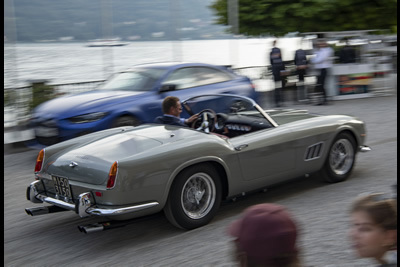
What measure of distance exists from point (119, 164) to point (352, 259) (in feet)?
6.94

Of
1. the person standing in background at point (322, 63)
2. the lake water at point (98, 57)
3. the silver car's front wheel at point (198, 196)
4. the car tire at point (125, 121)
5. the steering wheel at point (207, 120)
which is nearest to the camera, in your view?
the silver car's front wheel at point (198, 196)

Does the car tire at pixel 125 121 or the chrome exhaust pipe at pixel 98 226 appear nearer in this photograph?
the chrome exhaust pipe at pixel 98 226

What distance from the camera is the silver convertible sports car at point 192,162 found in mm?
5320

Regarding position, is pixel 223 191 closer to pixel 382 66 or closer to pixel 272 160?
pixel 272 160

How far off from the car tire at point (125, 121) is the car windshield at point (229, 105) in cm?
264

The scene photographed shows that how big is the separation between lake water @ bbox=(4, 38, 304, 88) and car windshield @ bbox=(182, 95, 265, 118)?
5.53 m

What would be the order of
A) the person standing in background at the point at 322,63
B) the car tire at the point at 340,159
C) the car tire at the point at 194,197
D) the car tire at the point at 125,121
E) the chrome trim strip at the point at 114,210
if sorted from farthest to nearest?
the person standing in background at the point at 322,63 < the car tire at the point at 125,121 < the car tire at the point at 340,159 < the car tire at the point at 194,197 < the chrome trim strip at the point at 114,210

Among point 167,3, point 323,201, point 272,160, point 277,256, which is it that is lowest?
point 323,201

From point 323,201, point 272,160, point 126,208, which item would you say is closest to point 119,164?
point 126,208

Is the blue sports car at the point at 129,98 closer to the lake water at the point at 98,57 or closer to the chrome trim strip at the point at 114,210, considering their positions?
the lake water at the point at 98,57

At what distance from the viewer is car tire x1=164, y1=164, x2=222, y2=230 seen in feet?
18.3

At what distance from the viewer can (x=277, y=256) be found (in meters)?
2.21

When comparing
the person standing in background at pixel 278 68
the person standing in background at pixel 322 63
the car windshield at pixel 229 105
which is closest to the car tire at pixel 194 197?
the car windshield at pixel 229 105

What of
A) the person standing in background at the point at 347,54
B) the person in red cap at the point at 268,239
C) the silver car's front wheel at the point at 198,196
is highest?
the person standing in background at the point at 347,54
